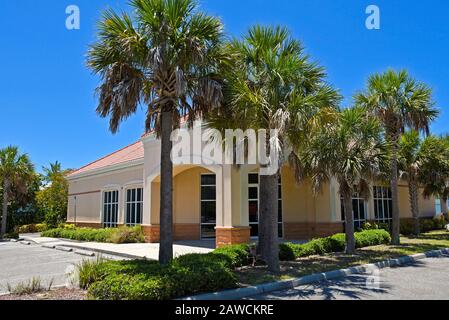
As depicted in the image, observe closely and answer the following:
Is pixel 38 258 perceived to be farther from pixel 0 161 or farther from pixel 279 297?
pixel 0 161

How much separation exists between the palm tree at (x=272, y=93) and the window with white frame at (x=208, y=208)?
10.4 metres

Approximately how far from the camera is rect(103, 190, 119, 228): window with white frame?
1065 inches

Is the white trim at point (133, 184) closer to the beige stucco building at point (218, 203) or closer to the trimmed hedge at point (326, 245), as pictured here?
the beige stucco building at point (218, 203)

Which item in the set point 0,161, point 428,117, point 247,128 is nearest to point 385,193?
point 428,117

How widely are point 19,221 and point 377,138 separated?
38491 millimetres

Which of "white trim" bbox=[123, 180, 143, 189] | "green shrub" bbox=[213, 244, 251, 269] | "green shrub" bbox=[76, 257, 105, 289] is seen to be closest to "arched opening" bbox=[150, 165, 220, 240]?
"white trim" bbox=[123, 180, 143, 189]

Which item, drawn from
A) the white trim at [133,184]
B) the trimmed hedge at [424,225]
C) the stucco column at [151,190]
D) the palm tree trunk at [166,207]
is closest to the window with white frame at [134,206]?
the white trim at [133,184]

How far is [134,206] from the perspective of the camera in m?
24.8

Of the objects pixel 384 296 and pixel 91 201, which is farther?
pixel 91 201

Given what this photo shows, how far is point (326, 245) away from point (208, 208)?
8.53 metres

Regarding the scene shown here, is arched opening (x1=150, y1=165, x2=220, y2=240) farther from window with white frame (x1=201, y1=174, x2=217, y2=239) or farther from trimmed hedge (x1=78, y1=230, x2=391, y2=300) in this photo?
trimmed hedge (x1=78, y1=230, x2=391, y2=300)

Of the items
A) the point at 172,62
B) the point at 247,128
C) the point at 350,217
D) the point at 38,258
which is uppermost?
the point at 172,62

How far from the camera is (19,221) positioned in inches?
1598

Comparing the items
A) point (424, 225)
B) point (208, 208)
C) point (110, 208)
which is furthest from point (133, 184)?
point (424, 225)
